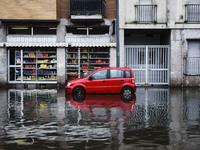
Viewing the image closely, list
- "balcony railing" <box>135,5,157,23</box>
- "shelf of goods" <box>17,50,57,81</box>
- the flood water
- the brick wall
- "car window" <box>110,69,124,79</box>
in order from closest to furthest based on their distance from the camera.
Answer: the flood water < "car window" <box>110,69,124,79</box> < the brick wall < "balcony railing" <box>135,5,157,23</box> < "shelf of goods" <box>17,50,57,81</box>

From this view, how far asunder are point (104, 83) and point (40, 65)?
944cm

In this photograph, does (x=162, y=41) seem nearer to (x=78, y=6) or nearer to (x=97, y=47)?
(x=97, y=47)

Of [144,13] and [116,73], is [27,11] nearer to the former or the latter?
[144,13]

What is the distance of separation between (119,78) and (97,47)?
779cm

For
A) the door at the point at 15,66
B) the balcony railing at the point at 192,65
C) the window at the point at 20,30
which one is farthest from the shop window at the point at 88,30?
the balcony railing at the point at 192,65

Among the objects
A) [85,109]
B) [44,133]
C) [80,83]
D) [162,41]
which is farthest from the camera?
[162,41]

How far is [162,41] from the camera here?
2627 centimetres

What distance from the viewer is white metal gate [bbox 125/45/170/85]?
2445 cm

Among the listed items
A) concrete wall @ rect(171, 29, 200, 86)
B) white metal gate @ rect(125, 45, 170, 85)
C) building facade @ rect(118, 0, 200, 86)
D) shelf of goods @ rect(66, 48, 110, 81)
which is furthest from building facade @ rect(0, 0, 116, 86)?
concrete wall @ rect(171, 29, 200, 86)

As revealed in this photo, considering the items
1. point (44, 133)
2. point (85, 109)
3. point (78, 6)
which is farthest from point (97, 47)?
point (44, 133)

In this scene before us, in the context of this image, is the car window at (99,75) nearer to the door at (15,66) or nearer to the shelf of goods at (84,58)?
the shelf of goods at (84,58)

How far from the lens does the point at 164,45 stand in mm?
24391

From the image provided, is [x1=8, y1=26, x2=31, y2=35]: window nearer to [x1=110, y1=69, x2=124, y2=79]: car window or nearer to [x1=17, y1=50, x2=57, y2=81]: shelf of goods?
[x1=17, y1=50, x2=57, y2=81]: shelf of goods

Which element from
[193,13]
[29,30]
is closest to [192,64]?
[193,13]
